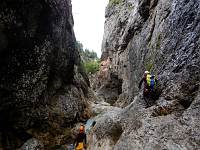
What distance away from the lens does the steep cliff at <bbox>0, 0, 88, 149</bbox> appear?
21906 millimetres

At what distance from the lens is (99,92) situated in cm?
5528

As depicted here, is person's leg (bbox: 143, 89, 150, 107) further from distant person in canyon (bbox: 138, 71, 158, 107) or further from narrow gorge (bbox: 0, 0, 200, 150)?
narrow gorge (bbox: 0, 0, 200, 150)

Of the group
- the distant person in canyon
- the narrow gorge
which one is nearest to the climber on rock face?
the narrow gorge

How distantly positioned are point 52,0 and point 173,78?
13.3 metres

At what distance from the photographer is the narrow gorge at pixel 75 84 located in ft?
53.4

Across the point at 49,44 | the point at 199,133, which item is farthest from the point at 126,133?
the point at 49,44

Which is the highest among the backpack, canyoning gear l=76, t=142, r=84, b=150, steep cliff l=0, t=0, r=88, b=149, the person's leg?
steep cliff l=0, t=0, r=88, b=149

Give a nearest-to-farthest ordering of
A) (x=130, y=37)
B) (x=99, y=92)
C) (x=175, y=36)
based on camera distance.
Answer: (x=175, y=36) → (x=130, y=37) → (x=99, y=92)

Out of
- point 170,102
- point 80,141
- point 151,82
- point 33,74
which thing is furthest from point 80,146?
point 33,74

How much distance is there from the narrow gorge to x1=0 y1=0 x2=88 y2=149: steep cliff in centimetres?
7

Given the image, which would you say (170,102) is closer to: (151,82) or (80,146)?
(151,82)

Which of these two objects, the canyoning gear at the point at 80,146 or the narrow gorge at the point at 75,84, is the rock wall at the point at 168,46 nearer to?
the narrow gorge at the point at 75,84

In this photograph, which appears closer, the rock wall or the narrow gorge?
the narrow gorge

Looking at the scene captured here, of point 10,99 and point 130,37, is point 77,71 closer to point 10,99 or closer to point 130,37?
point 130,37
